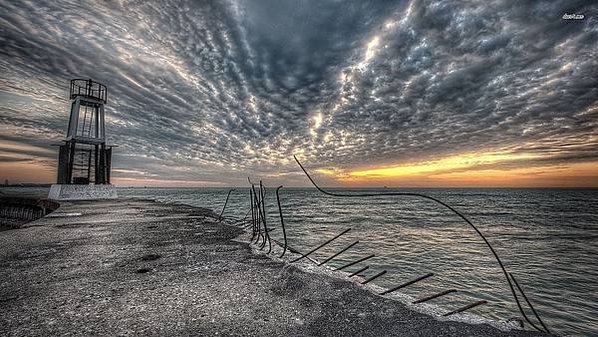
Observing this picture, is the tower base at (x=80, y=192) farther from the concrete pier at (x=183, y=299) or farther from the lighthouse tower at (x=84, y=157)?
the concrete pier at (x=183, y=299)

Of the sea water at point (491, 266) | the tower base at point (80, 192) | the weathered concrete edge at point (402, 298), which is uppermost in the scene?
the tower base at point (80, 192)

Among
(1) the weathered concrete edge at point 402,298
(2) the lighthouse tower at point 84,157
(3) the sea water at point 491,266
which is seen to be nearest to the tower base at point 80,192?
(2) the lighthouse tower at point 84,157

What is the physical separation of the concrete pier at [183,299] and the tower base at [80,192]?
28775mm

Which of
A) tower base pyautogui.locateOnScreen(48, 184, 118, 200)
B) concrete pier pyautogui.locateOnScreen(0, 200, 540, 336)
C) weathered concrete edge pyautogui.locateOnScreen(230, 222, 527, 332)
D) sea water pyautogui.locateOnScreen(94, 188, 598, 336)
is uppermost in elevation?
tower base pyautogui.locateOnScreen(48, 184, 118, 200)

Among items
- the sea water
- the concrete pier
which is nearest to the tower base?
the concrete pier

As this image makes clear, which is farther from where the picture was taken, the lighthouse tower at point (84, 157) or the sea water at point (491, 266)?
the lighthouse tower at point (84, 157)

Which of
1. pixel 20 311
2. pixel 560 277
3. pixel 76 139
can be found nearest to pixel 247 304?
pixel 20 311

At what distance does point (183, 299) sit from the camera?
19.7ft

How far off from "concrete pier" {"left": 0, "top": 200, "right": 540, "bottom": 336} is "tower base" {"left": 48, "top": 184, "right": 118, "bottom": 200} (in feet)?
94.4

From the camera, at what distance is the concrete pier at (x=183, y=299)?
485 centimetres

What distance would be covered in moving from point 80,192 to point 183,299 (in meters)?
39.1

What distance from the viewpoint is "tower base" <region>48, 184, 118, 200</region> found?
107ft

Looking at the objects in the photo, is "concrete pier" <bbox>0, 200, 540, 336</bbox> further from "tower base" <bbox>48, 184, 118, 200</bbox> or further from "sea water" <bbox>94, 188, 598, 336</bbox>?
"tower base" <bbox>48, 184, 118, 200</bbox>

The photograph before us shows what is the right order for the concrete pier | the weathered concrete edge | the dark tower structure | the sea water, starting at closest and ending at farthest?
the concrete pier, the weathered concrete edge, the sea water, the dark tower structure
